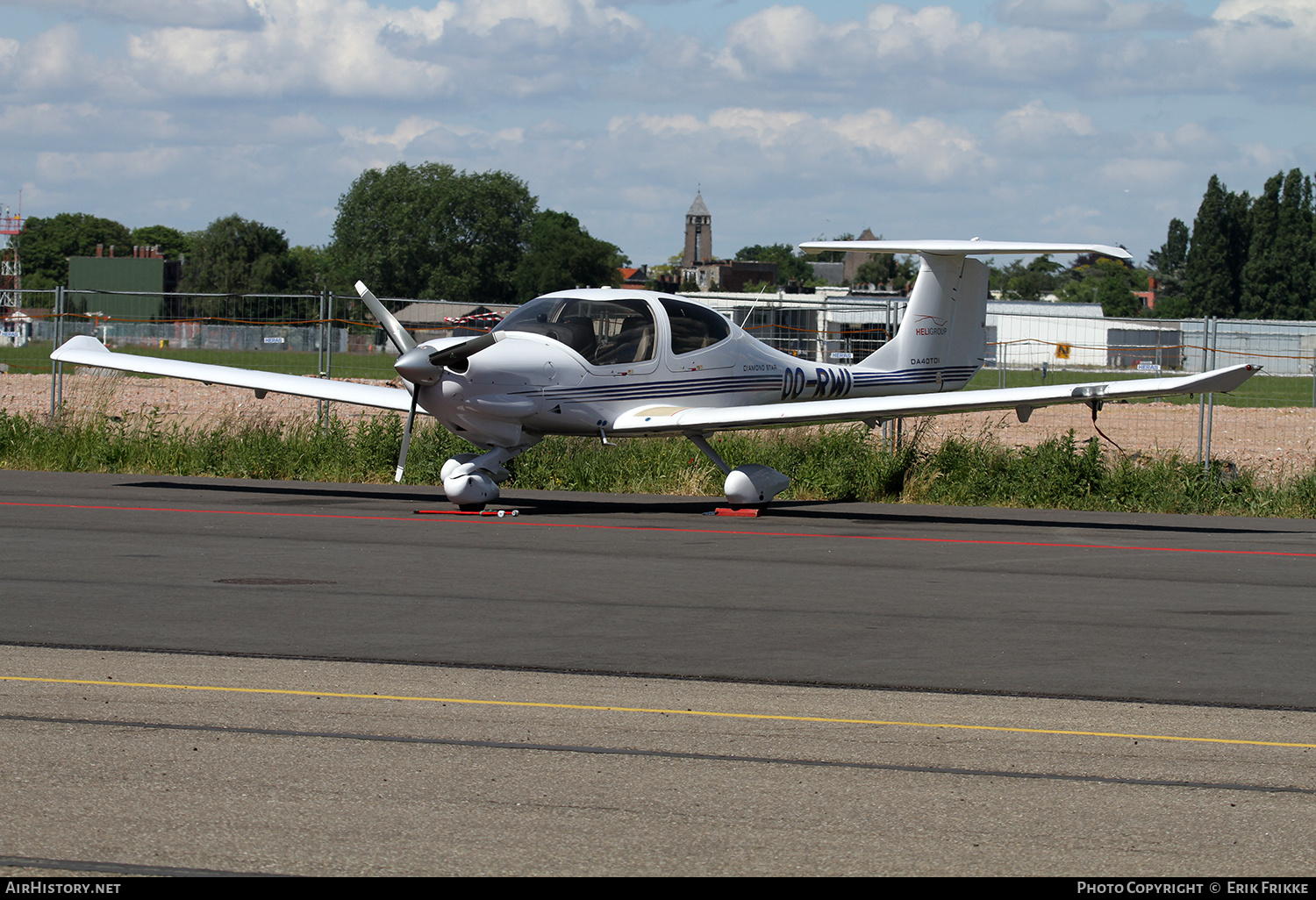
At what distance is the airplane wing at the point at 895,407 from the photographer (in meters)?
12.4

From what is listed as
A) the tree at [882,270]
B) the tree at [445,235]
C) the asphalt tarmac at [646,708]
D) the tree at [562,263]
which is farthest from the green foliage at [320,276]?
the asphalt tarmac at [646,708]

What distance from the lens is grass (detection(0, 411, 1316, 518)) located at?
52.6 feet

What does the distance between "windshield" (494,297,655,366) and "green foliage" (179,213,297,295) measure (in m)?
106

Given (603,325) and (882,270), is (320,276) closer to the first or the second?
(882,270)

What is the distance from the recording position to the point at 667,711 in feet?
19.6

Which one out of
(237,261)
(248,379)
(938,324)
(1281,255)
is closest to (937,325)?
(938,324)

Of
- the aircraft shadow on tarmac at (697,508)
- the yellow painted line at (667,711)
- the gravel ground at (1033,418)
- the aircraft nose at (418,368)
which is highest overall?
the aircraft nose at (418,368)

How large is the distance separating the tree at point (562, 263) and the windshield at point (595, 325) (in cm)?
8818

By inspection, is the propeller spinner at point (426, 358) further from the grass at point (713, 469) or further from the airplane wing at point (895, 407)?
the grass at point (713, 469)

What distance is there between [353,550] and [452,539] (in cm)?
112

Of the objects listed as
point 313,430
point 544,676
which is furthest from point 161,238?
point 544,676

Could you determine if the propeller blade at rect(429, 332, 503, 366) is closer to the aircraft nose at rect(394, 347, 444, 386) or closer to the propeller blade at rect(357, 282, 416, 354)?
the aircraft nose at rect(394, 347, 444, 386)

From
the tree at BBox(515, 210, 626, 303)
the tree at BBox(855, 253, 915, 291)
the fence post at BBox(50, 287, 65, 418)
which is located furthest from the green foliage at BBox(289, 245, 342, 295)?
the fence post at BBox(50, 287, 65, 418)
